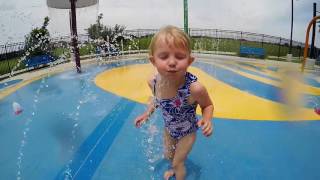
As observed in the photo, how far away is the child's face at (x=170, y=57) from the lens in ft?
9.11

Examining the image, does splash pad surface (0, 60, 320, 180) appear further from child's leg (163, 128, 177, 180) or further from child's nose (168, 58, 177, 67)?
child's nose (168, 58, 177, 67)

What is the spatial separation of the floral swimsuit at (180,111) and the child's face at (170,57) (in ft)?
1.15

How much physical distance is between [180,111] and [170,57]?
756mm

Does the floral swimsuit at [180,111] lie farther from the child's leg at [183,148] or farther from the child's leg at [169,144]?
the child's leg at [169,144]

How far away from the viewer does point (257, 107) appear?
24.5 ft

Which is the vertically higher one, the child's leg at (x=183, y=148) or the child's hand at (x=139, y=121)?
the child's hand at (x=139, y=121)

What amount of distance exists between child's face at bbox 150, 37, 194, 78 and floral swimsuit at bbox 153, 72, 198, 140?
13.8 inches

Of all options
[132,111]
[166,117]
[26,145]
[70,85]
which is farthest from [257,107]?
[70,85]

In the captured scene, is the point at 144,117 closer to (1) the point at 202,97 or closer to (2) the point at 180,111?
(2) the point at 180,111

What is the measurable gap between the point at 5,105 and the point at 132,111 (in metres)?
3.58

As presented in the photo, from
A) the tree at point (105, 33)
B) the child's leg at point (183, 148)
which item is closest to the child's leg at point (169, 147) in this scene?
the child's leg at point (183, 148)

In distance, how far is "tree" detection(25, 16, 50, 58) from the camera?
16.2 meters

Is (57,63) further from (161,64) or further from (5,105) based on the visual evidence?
(161,64)

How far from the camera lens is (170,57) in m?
2.80
